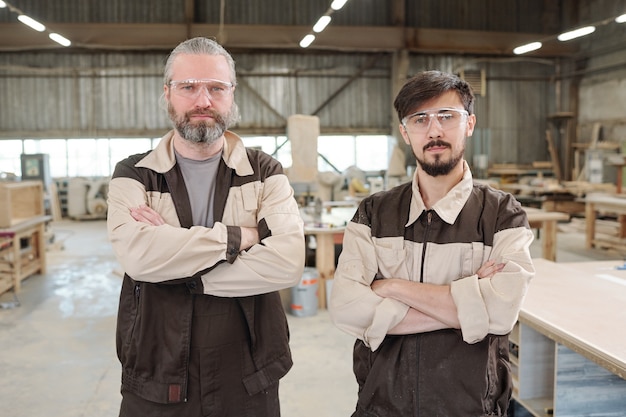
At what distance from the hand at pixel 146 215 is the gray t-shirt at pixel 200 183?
0.42ft

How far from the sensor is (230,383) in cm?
186

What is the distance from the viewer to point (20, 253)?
663cm

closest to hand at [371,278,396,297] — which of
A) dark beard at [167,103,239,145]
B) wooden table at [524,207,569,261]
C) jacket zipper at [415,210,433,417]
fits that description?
jacket zipper at [415,210,433,417]

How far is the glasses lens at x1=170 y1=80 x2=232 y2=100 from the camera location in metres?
1.88

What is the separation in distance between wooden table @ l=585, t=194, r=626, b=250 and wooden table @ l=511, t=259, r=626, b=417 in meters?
5.91

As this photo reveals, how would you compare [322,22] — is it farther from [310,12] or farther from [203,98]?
[203,98]

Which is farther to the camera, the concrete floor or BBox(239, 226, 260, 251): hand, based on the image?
the concrete floor

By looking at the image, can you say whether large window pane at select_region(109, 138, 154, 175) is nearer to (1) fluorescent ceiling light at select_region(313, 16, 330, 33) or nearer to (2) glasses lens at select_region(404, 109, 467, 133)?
(1) fluorescent ceiling light at select_region(313, 16, 330, 33)

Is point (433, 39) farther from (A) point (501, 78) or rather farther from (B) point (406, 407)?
(B) point (406, 407)

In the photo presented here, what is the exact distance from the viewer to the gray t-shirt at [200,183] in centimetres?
195

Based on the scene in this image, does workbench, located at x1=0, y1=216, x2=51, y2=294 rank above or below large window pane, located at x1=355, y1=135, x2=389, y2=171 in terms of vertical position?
below

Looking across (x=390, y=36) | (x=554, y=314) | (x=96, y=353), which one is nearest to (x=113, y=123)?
(x=390, y=36)

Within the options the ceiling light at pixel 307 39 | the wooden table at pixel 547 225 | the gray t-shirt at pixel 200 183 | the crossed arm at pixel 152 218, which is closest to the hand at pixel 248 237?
the crossed arm at pixel 152 218

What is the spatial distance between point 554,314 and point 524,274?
2.69 feet
